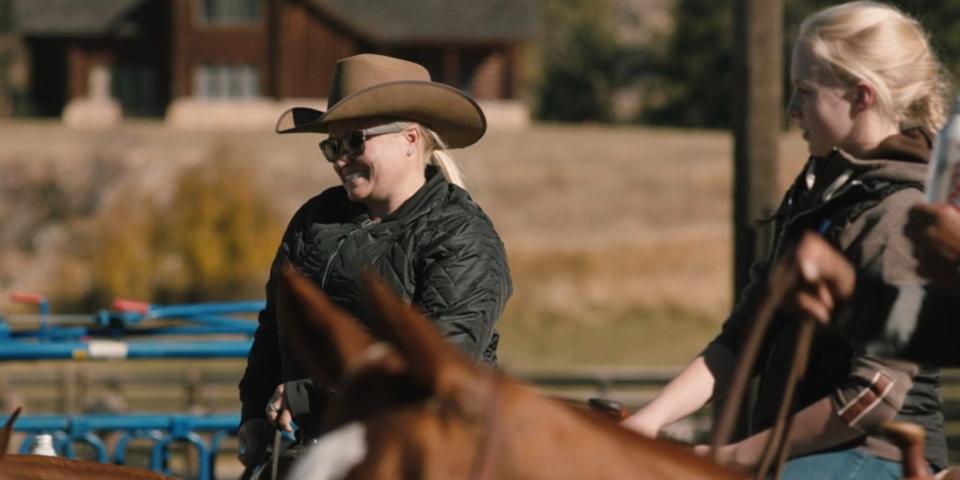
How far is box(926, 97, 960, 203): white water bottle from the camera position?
8.58 feet

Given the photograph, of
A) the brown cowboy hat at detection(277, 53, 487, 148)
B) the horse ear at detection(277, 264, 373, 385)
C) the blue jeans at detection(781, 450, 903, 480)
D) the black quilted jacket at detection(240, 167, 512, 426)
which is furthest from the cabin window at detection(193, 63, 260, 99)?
the horse ear at detection(277, 264, 373, 385)

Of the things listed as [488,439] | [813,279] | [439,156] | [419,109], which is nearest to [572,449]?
[488,439]

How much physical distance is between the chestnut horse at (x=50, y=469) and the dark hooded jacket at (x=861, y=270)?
1391mm

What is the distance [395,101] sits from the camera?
4203 millimetres

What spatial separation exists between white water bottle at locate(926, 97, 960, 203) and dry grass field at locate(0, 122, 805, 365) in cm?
2621

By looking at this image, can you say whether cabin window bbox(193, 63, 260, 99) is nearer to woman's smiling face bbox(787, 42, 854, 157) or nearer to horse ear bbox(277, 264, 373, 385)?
woman's smiling face bbox(787, 42, 854, 157)

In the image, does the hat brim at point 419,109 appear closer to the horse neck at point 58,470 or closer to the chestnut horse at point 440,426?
→ the horse neck at point 58,470

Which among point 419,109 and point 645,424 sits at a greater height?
point 419,109

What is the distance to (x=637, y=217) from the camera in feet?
135

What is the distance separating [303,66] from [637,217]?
13350 millimetres

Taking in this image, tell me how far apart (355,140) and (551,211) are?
3717 centimetres

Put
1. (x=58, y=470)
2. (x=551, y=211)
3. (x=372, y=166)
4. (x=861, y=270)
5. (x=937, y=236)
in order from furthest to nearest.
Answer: (x=551, y=211) → (x=372, y=166) → (x=58, y=470) → (x=861, y=270) → (x=937, y=236)

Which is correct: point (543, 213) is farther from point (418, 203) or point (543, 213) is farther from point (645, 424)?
point (645, 424)

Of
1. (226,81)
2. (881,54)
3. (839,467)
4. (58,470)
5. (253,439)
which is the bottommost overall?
(226,81)
